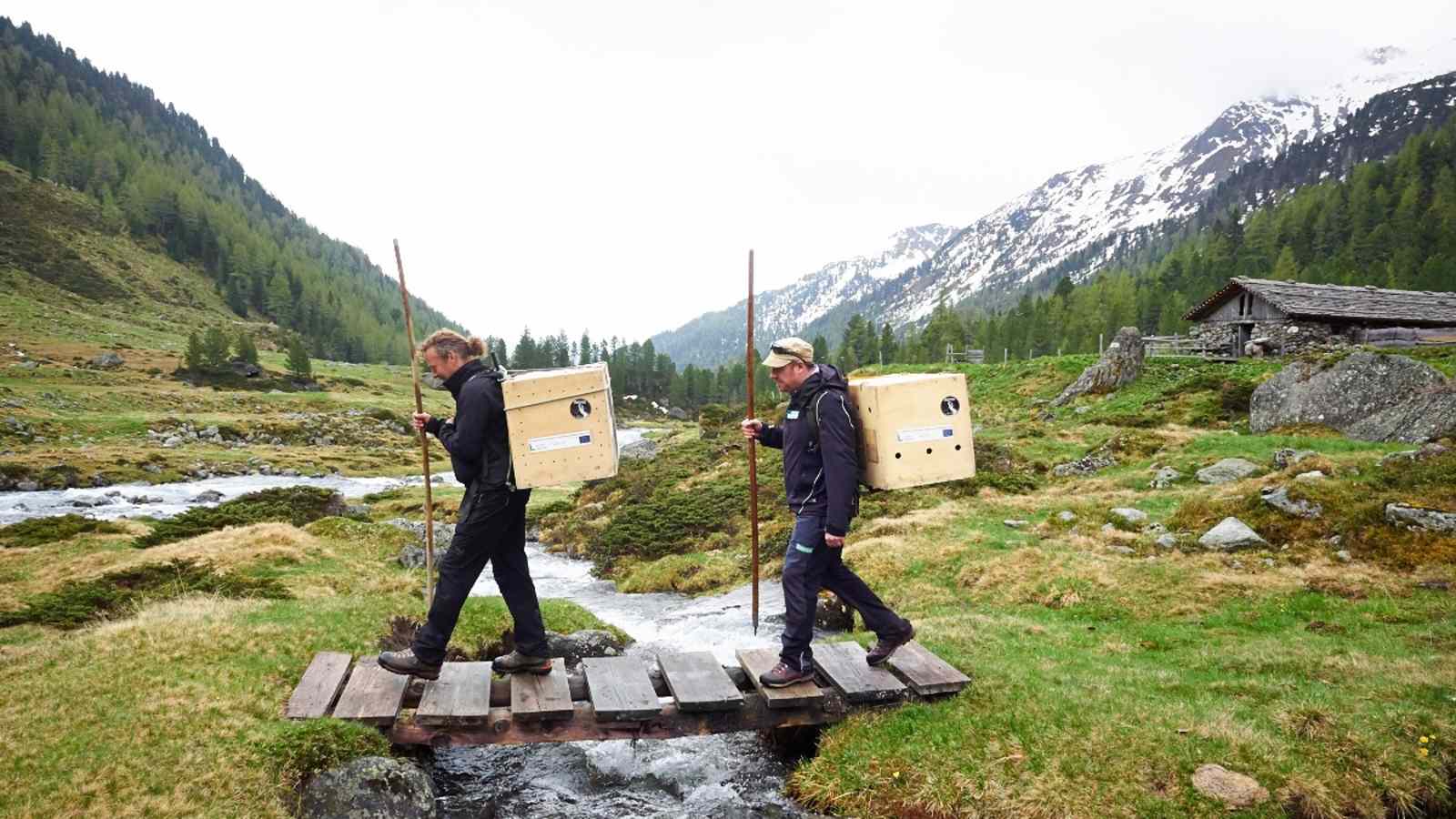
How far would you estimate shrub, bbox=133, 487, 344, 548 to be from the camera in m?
22.0

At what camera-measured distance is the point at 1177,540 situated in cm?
1609

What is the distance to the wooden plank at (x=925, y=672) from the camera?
29.3 ft

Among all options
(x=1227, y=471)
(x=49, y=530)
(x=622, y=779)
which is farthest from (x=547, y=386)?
(x=49, y=530)

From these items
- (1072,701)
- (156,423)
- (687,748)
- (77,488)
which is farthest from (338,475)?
(1072,701)

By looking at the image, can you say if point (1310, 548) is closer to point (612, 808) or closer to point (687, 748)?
point (687, 748)

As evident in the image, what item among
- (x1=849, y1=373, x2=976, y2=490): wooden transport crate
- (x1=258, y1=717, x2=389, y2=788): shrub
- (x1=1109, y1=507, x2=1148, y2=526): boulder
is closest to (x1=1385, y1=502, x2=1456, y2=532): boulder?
(x1=1109, y1=507, x2=1148, y2=526): boulder

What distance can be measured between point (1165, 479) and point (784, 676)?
686 inches

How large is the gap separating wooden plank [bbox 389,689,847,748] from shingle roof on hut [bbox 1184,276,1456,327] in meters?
47.0

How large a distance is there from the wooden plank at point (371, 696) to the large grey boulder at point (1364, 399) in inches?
1006

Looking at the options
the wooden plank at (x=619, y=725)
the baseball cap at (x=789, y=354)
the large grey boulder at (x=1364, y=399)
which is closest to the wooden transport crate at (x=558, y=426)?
the baseball cap at (x=789, y=354)

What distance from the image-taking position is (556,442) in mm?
8328

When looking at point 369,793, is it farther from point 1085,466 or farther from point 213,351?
point 213,351

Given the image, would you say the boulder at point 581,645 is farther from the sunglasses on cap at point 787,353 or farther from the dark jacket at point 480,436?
the sunglasses on cap at point 787,353

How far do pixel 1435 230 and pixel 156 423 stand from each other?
15166 centimetres
